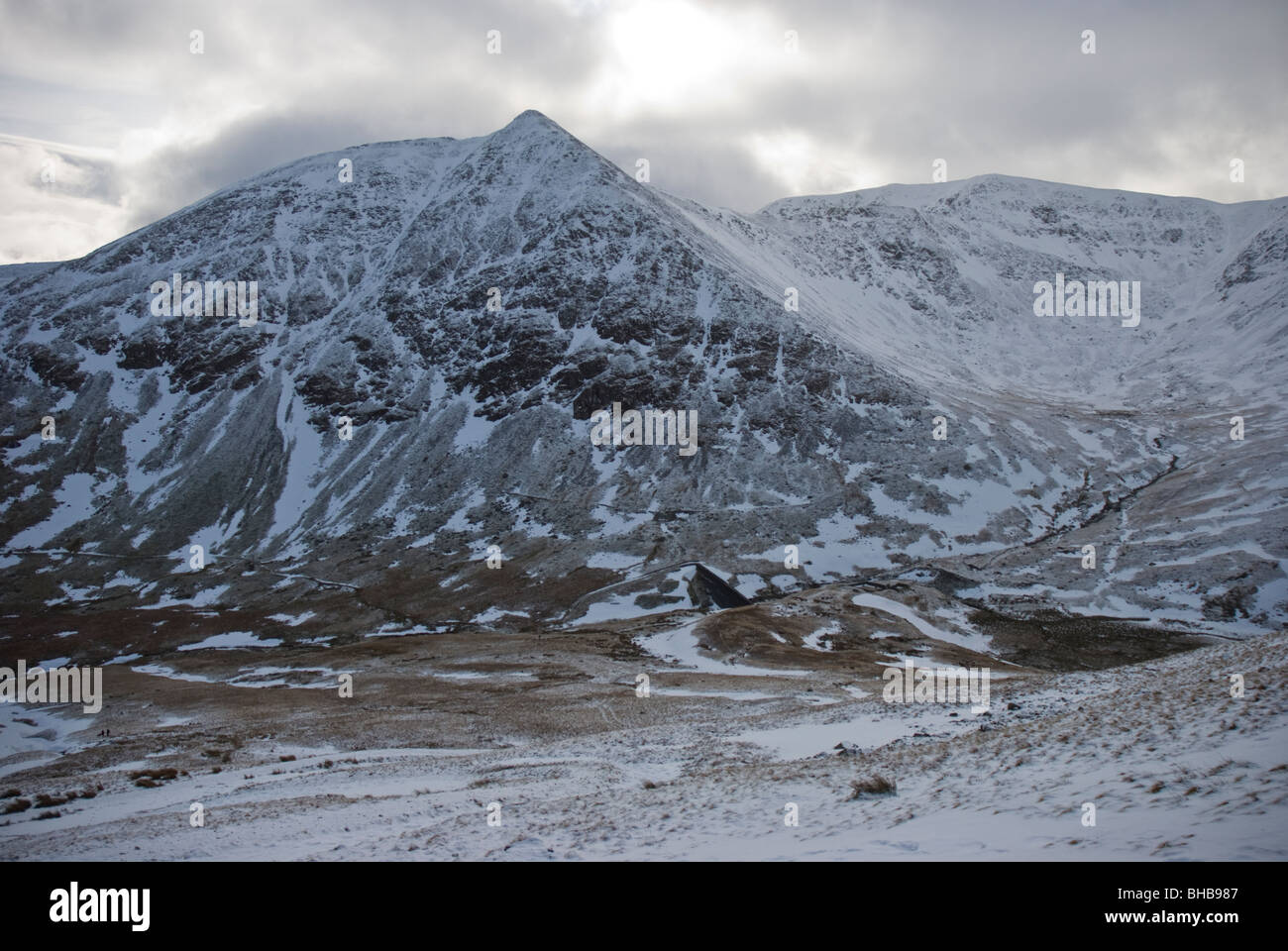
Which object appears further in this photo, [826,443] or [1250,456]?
[826,443]

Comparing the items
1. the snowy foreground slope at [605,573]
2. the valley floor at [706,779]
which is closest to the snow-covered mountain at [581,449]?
the snowy foreground slope at [605,573]

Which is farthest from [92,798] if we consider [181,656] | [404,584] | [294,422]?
[294,422]

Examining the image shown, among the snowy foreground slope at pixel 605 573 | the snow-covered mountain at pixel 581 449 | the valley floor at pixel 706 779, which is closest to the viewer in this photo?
the valley floor at pixel 706 779

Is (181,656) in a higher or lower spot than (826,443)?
lower

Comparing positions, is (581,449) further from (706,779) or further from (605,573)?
(706,779)

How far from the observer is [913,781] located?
59.7 feet

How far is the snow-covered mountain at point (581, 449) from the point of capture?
363ft

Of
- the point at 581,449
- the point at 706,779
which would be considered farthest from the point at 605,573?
the point at 706,779

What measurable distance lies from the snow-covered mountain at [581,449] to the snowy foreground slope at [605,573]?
32.6 inches

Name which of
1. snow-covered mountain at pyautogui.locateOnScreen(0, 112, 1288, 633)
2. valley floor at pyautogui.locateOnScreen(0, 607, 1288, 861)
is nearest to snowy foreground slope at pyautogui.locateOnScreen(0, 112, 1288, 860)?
valley floor at pyautogui.locateOnScreen(0, 607, 1288, 861)

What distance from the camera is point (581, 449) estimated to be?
5861 inches

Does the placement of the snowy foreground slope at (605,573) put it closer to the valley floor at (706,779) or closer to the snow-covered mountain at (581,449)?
the valley floor at (706,779)
